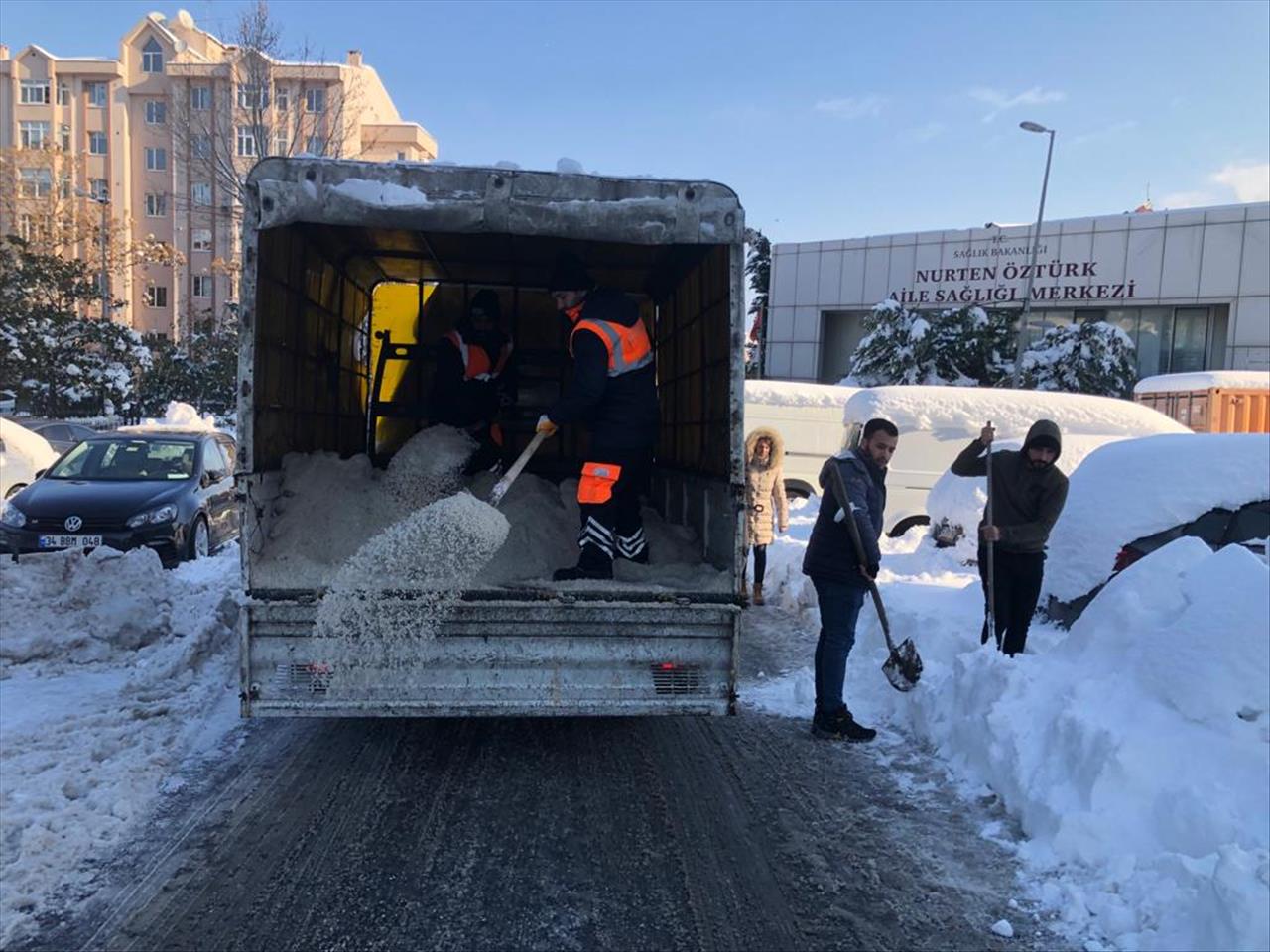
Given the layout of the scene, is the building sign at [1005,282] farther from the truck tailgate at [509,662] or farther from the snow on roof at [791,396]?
the truck tailgate at [509,662]

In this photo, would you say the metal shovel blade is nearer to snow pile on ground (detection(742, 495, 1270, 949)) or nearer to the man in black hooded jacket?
snow pile on ground (detection(742, 495, 1270, 949))

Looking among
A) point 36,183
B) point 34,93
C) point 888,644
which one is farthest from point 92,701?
point 34,93

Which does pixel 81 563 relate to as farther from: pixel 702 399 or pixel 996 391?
pixel 996 391

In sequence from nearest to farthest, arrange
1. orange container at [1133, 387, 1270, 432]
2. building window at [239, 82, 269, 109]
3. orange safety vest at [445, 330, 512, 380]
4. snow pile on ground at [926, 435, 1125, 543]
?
orange safety vest at [445, 330, 512, 380] → snow pile on ground at [926, 435, 1125, 543] → orange container at [1133, 387, 1270, 432] → building window at [239, 82, 269, 109]

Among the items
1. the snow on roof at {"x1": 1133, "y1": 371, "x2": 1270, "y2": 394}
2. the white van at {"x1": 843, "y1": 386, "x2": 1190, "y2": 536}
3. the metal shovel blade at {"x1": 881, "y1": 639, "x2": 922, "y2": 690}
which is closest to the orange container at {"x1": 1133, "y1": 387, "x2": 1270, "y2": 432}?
the snow on roof at {"x1": 1133, "y1": 371, "x2": 1270, "y2": 394}

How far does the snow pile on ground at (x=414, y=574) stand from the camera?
413cm

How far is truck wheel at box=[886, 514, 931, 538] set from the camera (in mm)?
13703

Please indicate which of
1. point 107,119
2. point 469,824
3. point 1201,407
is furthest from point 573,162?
point 107,119

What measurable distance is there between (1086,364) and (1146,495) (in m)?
22.4

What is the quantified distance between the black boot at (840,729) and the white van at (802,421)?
9997mm

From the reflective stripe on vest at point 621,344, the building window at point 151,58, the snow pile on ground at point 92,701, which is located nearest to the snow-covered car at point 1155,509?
the reflective stripe on vest at point 621,344

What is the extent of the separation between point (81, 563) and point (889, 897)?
20.7 feet

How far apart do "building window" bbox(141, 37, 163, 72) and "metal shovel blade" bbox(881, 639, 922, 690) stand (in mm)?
57676

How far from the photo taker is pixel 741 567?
4590 mm
